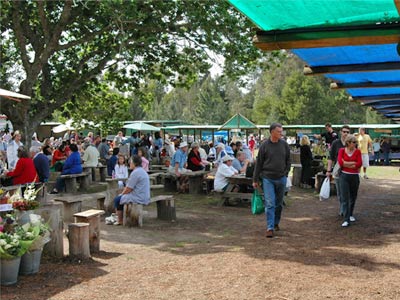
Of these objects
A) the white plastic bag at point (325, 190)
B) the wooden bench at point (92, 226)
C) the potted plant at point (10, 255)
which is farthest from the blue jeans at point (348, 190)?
the potted plant at point (10, 255)

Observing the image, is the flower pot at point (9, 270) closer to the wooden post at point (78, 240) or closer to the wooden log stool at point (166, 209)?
the wooden post at point (78, 240)

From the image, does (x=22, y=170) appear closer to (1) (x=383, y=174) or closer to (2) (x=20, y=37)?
(2) (x=20, y=37)

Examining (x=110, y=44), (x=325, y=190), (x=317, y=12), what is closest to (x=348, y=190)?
(x=325, y=190)

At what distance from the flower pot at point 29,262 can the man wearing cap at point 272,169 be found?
3.35 m

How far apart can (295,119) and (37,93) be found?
41.6 meters

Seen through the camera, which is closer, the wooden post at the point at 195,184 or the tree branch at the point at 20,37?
the wooden post at the point at 195,184

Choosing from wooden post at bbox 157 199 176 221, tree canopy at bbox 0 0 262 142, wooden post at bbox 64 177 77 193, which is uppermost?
tree canopy at bbox 0 0 262 142

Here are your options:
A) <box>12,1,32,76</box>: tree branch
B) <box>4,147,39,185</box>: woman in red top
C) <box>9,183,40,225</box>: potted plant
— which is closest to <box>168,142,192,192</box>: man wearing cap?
<box>4,147,39,185</box>: woman in red top

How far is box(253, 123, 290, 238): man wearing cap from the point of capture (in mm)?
7082

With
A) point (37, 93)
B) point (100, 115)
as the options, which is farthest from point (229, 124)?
point (37, 93)

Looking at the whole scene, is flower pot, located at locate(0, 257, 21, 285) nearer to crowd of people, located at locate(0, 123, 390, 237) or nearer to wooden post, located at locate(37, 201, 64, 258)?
wooden post, located at locate(37, 201, 64, 258)

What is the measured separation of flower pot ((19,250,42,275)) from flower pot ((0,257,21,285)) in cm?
28

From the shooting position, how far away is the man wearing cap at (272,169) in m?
7.08

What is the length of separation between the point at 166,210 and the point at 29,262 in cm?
401
